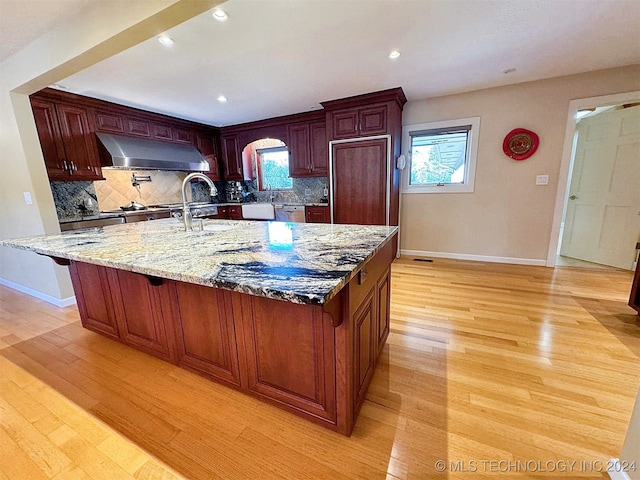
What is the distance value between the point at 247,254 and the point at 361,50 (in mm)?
2148

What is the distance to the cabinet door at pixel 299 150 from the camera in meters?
4.19

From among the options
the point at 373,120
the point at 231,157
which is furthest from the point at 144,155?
the point at 373,120

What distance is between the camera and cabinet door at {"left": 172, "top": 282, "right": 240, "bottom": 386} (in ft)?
4.33

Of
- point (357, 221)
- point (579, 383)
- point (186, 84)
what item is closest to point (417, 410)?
point (579, 383)

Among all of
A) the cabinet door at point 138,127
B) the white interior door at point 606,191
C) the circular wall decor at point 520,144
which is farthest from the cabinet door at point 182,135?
the white interior door at point 606,191

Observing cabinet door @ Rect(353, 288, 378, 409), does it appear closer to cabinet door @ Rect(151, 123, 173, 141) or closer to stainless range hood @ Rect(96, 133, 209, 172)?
stainless range hood @ Rect(96, 133, 209, 172)

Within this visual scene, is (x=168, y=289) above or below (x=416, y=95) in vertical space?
below

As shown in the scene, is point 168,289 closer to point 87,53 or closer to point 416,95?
point 87,53

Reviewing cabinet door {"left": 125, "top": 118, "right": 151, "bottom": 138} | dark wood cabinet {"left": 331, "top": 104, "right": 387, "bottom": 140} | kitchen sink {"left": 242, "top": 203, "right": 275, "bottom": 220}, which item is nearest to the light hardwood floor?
dark wood cabinet {"left": 331, "top": 104, "right": 387, "bottom": 140}

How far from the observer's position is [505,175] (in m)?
3.40

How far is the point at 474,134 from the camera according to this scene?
11.3 feet

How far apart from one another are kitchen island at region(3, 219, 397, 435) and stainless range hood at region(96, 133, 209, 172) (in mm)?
1890

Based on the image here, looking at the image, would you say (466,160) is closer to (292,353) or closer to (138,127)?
(292,353)

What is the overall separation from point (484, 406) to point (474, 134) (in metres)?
3.37
